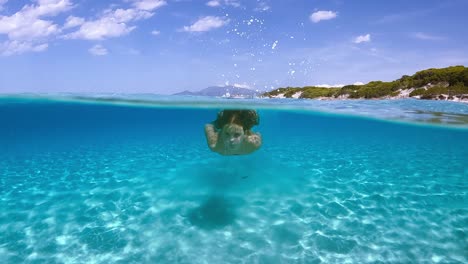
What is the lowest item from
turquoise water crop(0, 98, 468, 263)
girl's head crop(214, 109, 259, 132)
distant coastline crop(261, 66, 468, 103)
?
Result: turquoise water crop(0, 98, 468, 263)

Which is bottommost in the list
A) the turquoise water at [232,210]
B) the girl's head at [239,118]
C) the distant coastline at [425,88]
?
the turquoise water at [232,210]

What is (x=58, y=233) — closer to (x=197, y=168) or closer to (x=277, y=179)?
(x=197, y=168)

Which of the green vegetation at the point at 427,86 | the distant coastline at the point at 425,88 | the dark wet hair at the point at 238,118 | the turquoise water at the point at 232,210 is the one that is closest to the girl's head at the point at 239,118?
the dark wet hair at the point at 238,118

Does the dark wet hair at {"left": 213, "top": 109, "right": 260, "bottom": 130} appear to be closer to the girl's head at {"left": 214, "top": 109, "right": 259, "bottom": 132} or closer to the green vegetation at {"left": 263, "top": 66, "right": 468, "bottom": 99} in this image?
the girl's head at {"left": 214, "top": 109, "right": 259, "bottom": 132}

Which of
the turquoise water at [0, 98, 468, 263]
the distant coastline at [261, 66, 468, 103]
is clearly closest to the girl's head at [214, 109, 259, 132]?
the turquoise water at [0, 98, 468, 263]

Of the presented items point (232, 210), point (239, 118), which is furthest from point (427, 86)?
point (232, 210)

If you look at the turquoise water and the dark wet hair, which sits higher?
the dark wet hair

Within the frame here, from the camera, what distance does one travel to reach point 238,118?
30.7ft

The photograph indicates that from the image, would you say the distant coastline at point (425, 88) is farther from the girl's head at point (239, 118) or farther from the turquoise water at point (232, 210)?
the girl's head at point (239, 118)

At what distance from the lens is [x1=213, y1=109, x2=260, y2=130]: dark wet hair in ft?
30.4

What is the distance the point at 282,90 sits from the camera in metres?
45.6

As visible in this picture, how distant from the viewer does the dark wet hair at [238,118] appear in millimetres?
9273

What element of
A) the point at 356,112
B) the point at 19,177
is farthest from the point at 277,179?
the point at 356,112

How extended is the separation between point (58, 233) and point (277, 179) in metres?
7.53
